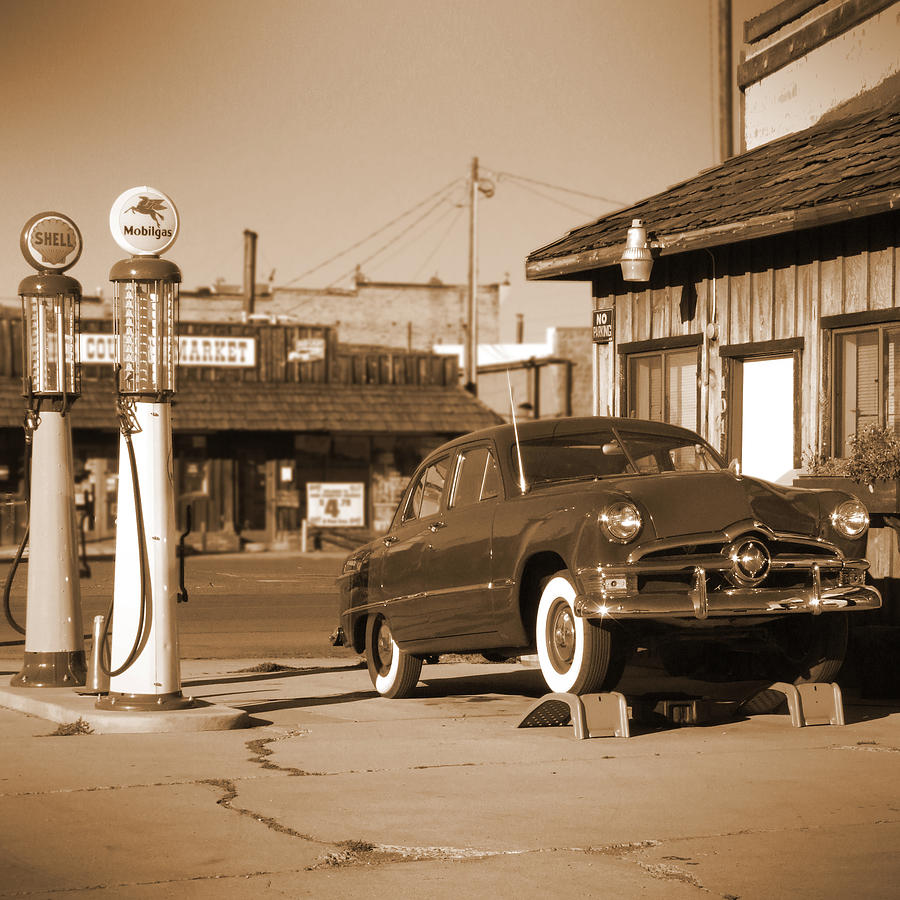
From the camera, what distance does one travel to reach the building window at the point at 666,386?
14.0 metres

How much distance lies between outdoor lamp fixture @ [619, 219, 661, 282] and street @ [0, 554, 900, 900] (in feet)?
14.4

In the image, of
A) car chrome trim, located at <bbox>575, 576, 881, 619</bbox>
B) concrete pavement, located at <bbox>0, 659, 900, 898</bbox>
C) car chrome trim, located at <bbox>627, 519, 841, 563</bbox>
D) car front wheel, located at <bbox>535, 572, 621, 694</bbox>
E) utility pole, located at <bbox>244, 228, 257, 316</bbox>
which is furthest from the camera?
utility pole, located at <bbox>244, 228, 257, 316</bbox>

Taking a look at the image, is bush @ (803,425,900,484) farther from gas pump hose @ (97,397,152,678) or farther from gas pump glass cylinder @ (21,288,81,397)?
gas pump glass cylinder @ (21,288,81,397)

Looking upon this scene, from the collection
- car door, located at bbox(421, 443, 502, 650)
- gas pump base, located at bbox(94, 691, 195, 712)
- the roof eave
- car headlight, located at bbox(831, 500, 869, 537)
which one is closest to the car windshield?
car door, located at bbox(421, 443, 502, 650)

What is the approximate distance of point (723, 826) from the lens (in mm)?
6113

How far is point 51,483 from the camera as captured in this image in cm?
1091

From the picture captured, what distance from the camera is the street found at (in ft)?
17.4

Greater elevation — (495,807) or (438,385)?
(438,385)

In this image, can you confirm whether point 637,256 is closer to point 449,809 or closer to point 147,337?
point 147,337

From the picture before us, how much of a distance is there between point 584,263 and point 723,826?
8603 mm

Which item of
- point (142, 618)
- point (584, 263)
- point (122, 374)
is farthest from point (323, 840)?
point (584, 263)

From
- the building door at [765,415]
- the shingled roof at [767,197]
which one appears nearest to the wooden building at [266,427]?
the shingled roof at [767,197]

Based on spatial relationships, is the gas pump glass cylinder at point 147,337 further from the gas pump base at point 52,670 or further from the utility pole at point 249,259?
the utility pole at point 249,259

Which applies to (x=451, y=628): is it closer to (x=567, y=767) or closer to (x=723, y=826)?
(x=567, y=767)
